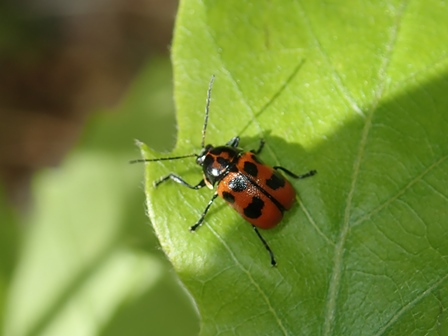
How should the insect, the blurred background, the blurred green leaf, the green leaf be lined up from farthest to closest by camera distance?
the blurred background
the blurred green leaf
the insect
the green leaf

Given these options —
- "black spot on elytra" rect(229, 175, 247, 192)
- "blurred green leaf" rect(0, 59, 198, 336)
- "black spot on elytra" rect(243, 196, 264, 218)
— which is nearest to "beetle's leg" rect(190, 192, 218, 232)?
"black spot on elytra" rect(243, 196, 264, 218)

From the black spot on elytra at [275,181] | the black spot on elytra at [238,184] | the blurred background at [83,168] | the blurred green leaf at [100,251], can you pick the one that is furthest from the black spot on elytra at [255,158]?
the blurred green leaf at [100,251]

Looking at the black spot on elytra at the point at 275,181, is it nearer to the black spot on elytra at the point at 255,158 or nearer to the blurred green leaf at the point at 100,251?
the black spot on elytra at the point at 255,158

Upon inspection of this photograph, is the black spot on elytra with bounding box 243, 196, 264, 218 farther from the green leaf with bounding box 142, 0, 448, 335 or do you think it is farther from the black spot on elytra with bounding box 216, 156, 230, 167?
the black spot on elytra with bounding box 216, 156, 230, 167

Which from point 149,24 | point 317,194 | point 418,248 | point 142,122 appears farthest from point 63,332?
→ point 149,24

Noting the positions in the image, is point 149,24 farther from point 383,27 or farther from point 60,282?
point 383,27

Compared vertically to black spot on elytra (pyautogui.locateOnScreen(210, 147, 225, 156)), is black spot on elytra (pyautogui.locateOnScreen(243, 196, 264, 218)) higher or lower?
lower
